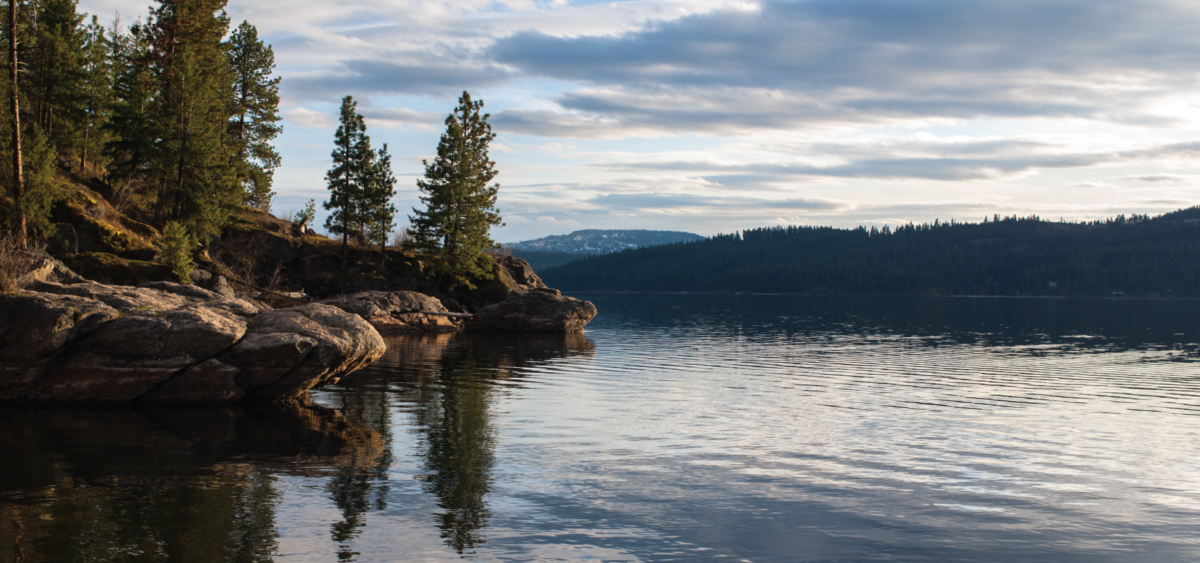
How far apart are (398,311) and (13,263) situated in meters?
31.4

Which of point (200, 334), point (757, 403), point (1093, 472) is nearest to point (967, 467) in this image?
point (1093, 472)

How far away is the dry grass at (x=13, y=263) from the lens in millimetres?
21547

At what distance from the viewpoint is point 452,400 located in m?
24.1

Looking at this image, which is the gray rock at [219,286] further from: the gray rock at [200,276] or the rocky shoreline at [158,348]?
the rocky shoreline at [158,348]

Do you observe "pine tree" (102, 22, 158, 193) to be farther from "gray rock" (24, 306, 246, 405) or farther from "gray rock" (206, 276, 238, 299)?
"gray rock" (24, 306, 246, 405)

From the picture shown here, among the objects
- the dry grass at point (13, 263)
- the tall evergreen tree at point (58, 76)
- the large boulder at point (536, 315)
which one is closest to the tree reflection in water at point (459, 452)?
the dry grass at point (13, 263)

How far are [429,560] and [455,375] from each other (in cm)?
2107

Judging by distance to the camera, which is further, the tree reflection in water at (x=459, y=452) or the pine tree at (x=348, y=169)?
the pine tree at (x=348, y=169)

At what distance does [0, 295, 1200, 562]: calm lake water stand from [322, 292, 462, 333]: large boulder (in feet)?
76.7

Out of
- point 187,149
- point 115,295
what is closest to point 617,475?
point 115,295

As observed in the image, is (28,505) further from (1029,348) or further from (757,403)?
(1029,348)

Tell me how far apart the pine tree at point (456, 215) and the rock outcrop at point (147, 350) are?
45237mm

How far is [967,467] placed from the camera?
52.4ft

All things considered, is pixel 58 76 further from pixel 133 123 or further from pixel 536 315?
pixel 536 315
